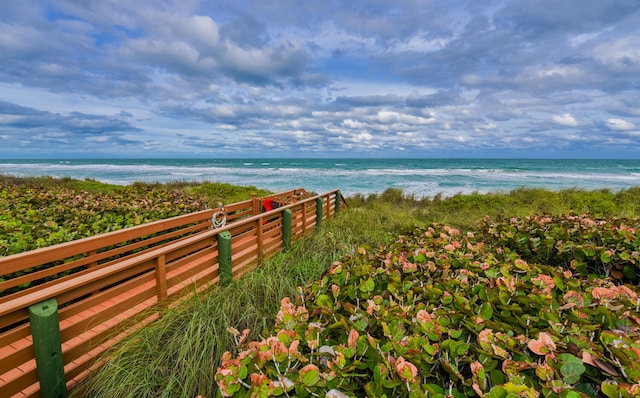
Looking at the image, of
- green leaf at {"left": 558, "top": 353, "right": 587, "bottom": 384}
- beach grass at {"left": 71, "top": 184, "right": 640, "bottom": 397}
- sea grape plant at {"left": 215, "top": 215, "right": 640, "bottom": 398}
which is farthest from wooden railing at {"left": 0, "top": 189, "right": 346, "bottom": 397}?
green leaf at {"left": 558, "top": 353, "right": 587, "bottom": 384}

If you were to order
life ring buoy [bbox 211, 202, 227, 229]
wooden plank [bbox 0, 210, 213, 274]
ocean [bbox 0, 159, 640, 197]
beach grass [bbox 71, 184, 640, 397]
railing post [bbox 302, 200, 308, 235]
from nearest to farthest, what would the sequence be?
beach grass [bbox 71, 184, 640, 397], wooden plank [bbox 0, 210, 213, 274], life ring buoy [bbox 211, 202, 227, 229], railing post [bbox 302, 200, 308, 235], ocean [bbox 0, 159, 640, 197]

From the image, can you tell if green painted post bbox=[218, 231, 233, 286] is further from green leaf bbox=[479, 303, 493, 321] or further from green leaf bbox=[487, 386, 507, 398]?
green leaf bbox=[487, 386, 507, 398]

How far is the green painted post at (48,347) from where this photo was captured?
184 cm

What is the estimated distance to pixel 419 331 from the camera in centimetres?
144

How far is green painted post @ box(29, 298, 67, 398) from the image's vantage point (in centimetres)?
184

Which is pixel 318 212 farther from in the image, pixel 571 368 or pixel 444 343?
pixel 571 368

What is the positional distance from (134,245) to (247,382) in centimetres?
314

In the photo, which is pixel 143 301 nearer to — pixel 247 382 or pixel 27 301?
pixel 27 301

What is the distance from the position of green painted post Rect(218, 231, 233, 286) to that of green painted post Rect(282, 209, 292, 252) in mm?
1742

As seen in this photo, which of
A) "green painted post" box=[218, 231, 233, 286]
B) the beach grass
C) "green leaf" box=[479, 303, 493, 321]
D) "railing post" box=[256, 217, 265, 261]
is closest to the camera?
"green leaf" box=[479, 303, 493, 321]

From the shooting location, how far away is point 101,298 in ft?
7.59

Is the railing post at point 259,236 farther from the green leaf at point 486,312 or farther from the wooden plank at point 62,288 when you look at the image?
the green leaf at point 486,312

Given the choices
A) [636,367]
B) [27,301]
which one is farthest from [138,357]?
[636,367]

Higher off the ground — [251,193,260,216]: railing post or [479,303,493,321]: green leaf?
[479,303,493,321]: green leaf
